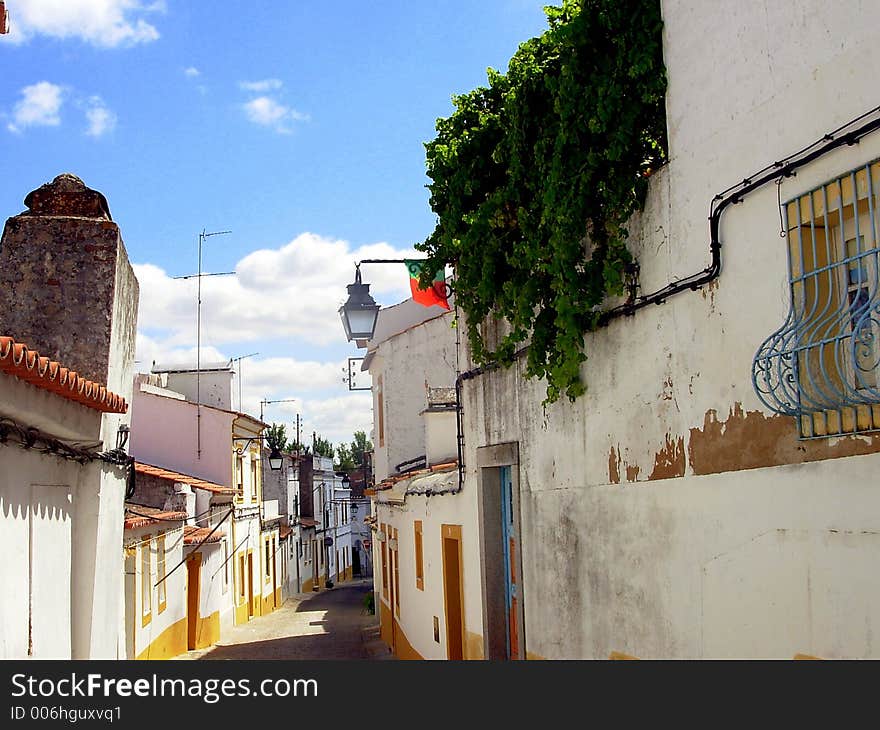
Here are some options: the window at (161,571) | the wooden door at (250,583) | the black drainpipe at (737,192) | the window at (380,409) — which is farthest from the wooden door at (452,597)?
the wooden door at (250,583)

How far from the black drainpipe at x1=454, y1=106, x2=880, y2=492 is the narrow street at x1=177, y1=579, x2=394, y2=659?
15.5m

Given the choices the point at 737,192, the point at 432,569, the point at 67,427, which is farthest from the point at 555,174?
the point at 432,569

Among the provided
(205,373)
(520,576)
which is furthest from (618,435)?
(205,373)

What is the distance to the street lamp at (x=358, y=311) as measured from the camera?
38.9 ft

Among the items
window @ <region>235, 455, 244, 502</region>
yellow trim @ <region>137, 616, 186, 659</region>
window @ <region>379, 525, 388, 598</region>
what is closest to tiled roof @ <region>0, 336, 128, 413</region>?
yellow trim @ <region>137, 616, 186, 659</region>

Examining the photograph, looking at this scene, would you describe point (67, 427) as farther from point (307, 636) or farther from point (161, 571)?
point (307, 636)

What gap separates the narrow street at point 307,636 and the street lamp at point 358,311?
11.2 meters

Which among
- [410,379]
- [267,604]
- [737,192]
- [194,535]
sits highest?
[410,379]

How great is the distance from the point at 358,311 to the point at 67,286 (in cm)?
408

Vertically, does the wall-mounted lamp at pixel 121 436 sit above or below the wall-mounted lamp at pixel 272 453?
below

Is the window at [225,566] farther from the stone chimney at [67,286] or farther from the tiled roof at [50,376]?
the tiled roof at [50,376]

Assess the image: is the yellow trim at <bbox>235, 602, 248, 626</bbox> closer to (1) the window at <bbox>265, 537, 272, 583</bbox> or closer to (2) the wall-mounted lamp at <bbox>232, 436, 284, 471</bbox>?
(2) the wall-mounted lamp at <bbox>232, 436, 284, 471</bbox>

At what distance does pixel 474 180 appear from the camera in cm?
922

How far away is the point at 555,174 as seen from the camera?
25.2 feet
